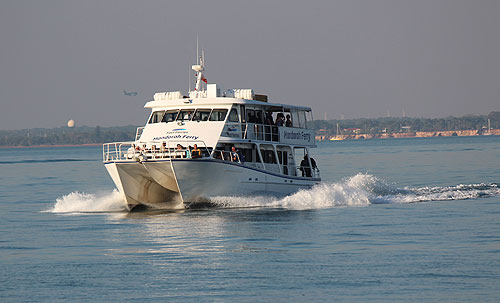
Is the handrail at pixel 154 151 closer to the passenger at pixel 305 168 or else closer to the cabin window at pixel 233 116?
the cabin window at pixel 233 116

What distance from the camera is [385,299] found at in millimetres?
15023

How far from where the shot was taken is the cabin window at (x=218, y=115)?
31344 millimetres

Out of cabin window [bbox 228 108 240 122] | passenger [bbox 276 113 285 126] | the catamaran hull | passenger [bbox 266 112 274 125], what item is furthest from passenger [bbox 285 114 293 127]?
cabin window [bbox 228 108 240 122]

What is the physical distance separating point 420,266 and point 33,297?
8.34m

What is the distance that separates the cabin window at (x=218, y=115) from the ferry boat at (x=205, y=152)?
39mm

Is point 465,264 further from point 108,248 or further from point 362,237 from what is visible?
point 108,248

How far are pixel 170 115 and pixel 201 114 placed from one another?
152 centimetres

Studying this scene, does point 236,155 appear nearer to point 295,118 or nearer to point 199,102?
point 199,102

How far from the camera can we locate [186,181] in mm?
29203

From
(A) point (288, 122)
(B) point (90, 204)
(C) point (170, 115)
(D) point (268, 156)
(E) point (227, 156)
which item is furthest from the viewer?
(A) point (288, 122)

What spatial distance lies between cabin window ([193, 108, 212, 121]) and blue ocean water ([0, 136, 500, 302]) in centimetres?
344

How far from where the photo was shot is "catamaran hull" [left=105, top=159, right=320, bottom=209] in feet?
94.8

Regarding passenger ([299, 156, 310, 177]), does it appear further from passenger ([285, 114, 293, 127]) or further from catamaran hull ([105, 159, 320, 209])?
catamaran hull ([105, 159, 320, 209])

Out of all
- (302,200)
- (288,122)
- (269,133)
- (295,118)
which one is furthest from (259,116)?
(302,200)
